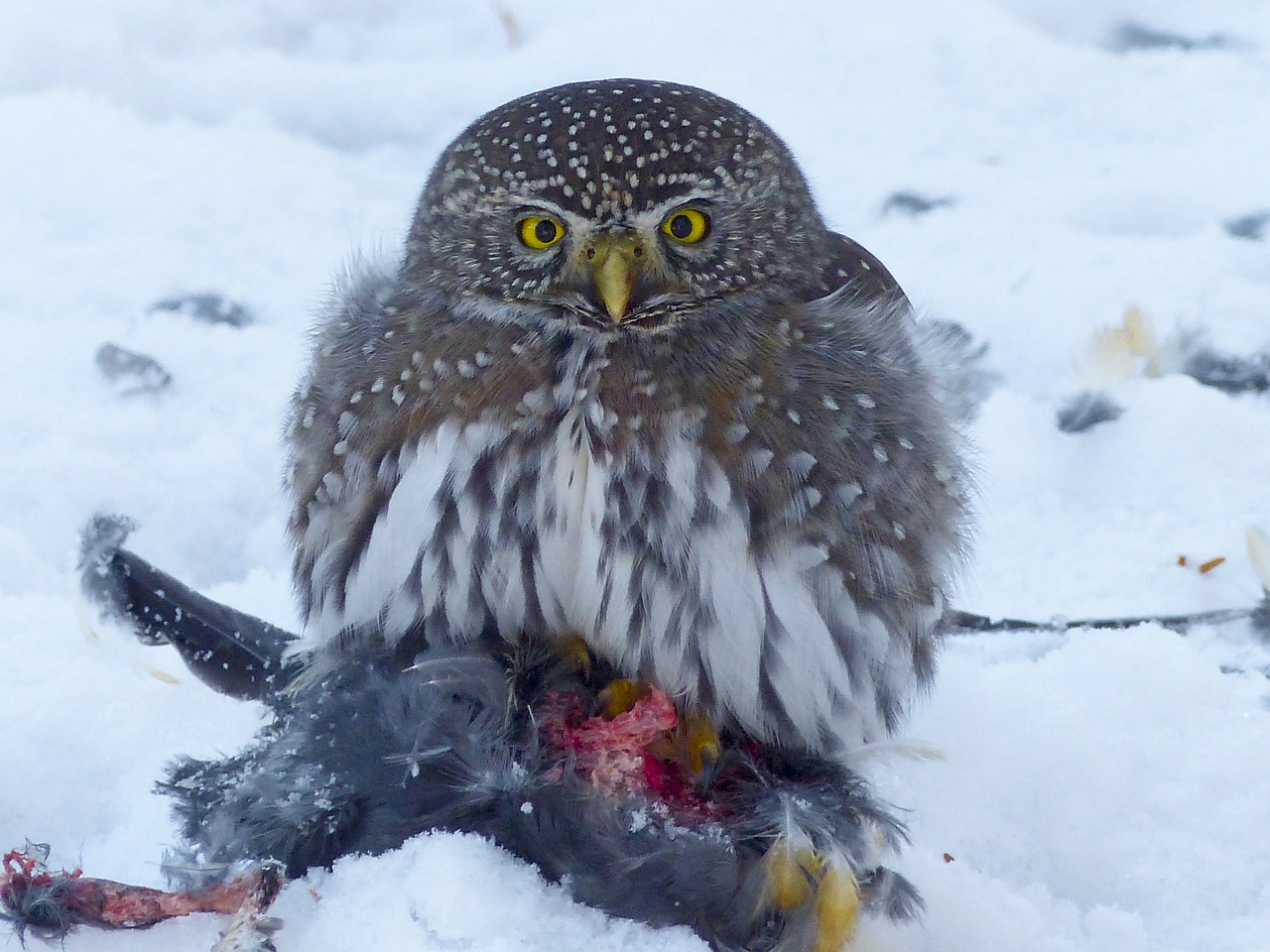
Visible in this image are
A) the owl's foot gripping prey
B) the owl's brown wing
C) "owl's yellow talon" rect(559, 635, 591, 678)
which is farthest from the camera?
the owl's brown wing

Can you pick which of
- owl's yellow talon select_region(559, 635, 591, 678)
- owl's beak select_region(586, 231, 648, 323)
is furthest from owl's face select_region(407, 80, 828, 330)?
owl's yellow talon select_region(559, 635, 591, 678)

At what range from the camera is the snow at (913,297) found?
2008 mm

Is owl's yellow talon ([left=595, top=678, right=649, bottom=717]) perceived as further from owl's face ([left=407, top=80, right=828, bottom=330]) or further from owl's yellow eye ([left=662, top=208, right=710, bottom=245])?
owl's yellow eye ([left=662, top=208, right=710, bottom=245])

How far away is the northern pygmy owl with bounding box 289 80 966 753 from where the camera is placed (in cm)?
184

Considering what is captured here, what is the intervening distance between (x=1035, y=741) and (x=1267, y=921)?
44 cm

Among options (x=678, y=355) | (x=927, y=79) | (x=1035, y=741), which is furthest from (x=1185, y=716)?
(x=927, y=79)

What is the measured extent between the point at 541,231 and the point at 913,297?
5.80 feet

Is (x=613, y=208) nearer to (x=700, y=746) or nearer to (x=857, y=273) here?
(x=857, y=273)

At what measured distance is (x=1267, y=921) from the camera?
6.24ft

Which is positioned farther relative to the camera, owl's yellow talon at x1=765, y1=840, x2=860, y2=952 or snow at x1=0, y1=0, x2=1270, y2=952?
snow at x1=0, y1=0, x2=1270, y2=952

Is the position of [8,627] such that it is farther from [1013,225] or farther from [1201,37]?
[1201,37]

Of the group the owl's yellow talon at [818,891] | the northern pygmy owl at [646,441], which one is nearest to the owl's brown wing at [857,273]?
the northern pygmy owl at [646,441]

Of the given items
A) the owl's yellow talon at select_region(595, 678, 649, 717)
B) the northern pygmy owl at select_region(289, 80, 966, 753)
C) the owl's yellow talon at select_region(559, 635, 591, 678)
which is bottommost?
the owl's yellow talon at select_region(595, 678, 649, 717)

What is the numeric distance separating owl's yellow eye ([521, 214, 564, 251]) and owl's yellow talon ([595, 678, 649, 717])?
0.62m
